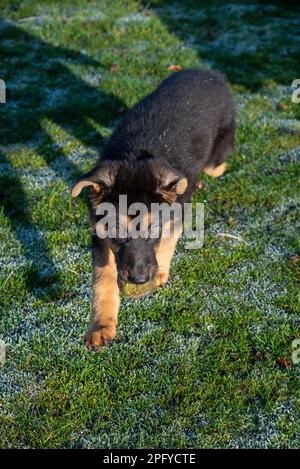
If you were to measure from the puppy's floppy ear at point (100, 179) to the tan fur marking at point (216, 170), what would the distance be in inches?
123

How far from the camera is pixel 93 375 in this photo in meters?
4.80

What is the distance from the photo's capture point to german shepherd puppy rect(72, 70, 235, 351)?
4.70 m

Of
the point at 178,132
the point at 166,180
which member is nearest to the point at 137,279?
the point at 166,180

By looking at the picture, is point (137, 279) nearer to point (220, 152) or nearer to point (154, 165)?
point (154, 165)

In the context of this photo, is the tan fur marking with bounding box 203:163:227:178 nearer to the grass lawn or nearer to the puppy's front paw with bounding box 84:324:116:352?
the grass lawn

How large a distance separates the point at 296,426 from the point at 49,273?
3.08 metres

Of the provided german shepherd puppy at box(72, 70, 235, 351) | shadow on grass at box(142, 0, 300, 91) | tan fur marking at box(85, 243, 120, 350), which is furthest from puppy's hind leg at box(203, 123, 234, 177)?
shadow on grass at box(142, 0, 300, 91)

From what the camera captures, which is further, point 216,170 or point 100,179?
point 216,170

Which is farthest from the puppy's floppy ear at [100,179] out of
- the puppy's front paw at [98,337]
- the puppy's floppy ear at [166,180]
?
the puppy's front paw at [98,337]

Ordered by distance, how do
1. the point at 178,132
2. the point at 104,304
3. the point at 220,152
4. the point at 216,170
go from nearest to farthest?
the point at 104,304
the point at 178,132
the point at 220,152
the point at 216,170

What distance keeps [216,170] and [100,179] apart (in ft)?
11.4

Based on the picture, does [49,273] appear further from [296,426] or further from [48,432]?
[296,426]

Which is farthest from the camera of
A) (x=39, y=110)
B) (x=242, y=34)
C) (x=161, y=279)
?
Answer: (x=242, y=34)

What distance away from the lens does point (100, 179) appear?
4.70 metres
